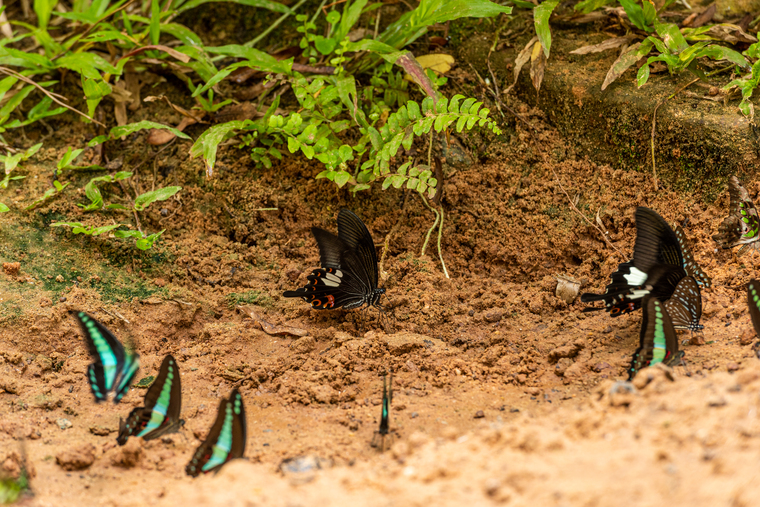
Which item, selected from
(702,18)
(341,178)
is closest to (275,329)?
(341,178)

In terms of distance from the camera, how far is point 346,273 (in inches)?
120

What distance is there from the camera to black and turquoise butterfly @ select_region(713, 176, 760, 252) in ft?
9.39

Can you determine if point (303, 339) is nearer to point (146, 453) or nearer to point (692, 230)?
point (146, 453)

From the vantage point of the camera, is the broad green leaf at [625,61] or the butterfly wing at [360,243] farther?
the broad green leaf at [625,61]

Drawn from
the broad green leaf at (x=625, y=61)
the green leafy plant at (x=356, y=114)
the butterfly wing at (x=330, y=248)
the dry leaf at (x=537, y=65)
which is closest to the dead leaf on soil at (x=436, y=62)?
the green leafy plant at (x=356, y=114)

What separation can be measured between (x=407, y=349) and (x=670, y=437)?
1374 millimetres

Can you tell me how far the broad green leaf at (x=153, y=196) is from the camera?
334 centimetres

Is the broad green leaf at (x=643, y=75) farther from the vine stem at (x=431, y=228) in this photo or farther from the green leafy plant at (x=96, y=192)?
the green leafy plant at (x=96, y=192)

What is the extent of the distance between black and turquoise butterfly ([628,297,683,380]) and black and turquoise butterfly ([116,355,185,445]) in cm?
183

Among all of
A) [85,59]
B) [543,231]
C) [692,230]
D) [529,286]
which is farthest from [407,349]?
[85,59]

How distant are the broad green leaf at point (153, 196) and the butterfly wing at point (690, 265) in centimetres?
271

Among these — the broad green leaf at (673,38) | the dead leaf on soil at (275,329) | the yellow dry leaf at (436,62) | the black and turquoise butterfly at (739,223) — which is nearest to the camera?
the black and turquoise butterfly at (739,223)

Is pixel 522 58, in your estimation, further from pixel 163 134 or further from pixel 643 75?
pixel 163 134

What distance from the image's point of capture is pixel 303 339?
115 inches
